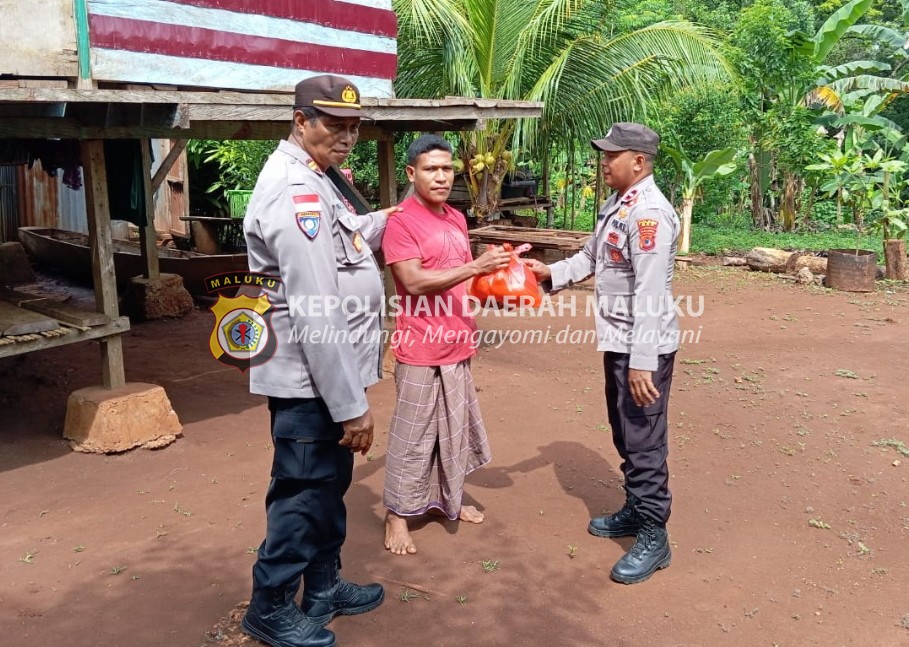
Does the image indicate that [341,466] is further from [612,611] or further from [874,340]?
[874,340]

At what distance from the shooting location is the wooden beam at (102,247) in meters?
5.12

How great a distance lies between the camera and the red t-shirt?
3.42m

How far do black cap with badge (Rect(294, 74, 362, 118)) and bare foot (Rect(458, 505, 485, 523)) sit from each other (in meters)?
2.25

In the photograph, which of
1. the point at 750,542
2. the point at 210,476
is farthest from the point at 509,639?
the point at 210,476

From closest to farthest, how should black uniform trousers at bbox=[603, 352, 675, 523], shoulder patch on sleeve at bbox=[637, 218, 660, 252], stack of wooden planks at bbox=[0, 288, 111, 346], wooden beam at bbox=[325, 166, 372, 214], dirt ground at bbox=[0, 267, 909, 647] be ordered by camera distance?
dirt ground at bbox=[0, 267, 909, 647] < shoulder patch on sleeve at bbox=[637, 218, 660, 252] < black uniform trousers at bbox=[603, 352, 675, 523] < stack of wooden planks at bbox=[0, 288, 111, 346] < wooden beam at bbox=[325, 166, 372, 214]

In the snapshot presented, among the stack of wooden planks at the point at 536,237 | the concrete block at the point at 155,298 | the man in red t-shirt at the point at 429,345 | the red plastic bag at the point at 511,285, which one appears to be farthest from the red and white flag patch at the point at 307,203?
the concrete block at the point at 155,298

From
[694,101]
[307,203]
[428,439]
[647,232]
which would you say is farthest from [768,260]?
[307,203]

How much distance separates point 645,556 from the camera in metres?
3.44

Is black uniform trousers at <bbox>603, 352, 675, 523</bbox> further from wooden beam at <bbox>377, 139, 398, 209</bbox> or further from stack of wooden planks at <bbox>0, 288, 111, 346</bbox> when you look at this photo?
wooden beam at <bbox>377, 139, 398, 209</bbox>

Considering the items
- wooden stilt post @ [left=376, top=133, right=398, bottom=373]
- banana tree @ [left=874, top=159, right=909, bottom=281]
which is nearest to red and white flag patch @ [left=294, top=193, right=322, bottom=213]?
wooden stilt post @ [left=376, top=133, right=398, bottom=373]

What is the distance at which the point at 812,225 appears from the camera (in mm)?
16875

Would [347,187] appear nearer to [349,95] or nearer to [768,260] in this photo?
[349,95]

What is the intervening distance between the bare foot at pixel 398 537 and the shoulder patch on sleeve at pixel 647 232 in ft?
5.56

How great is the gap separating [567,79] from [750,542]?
914cm
